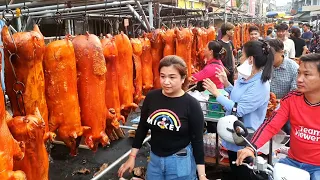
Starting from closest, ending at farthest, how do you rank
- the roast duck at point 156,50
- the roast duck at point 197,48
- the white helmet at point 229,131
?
the white helmet at point 229,131, the roast duck at point 156,50, the roast duck at point 197,48

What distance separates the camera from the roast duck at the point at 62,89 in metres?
2.62

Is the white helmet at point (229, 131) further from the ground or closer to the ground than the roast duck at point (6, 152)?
closer to the ground

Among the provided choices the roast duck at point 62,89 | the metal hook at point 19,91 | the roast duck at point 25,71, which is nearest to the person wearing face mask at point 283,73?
the roast duck at point 62,89

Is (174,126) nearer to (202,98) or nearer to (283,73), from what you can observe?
(202,98)

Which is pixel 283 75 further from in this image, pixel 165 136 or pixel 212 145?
pixel 165 136

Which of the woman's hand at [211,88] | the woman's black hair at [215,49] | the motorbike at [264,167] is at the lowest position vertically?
the motorbike at [264,167]

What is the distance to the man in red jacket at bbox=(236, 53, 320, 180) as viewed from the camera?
2.33 meters

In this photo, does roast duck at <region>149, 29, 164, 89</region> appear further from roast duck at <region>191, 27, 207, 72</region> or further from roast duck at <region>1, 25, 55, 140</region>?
roast duck at <region>1, 25, 55, 140</region>

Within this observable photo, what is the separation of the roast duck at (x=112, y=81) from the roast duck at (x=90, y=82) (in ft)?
0.85

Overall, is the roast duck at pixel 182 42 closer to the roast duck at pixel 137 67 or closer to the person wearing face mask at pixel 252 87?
the roast duck at pixel 137 67

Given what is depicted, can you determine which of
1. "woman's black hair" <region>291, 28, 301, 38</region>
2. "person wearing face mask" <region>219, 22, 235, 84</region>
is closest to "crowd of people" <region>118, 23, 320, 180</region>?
"person wearing face mask" <region>219, 22, 235, 84</region>

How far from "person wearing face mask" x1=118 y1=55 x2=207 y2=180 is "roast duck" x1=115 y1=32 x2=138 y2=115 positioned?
2.55 ft

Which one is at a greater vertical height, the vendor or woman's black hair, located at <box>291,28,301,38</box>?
woman's black hair, located at <box>291,28,301,38</box>

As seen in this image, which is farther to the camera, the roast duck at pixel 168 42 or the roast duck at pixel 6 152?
the roast duck at pixel 168 42
